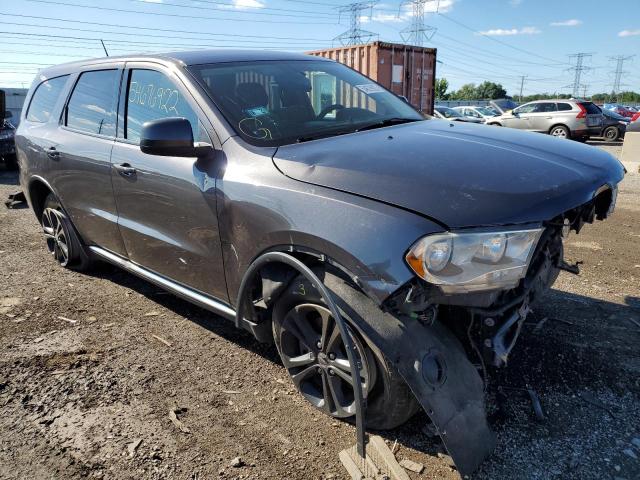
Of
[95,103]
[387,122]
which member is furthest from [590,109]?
[95,103]

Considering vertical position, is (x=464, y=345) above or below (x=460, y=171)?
below

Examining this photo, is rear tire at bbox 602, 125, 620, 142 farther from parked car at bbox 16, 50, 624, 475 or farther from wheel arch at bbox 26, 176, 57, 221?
wheel arch at bbox 26, 176, 57, 221

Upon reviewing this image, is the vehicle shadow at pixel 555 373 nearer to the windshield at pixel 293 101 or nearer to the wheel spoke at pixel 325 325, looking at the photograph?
the wheel spoke at pixel 325 325

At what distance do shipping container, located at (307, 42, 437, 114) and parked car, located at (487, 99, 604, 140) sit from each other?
401 cm

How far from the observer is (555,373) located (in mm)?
2869

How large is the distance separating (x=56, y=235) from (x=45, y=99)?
1259 millimetres

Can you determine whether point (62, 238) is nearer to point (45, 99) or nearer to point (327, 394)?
point (45, 99)

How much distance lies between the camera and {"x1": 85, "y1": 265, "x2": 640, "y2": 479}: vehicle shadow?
2396 millimetres

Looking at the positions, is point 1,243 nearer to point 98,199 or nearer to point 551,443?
point 98,199

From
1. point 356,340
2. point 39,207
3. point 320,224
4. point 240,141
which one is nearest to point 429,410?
point 356,340

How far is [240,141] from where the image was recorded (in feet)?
8.68

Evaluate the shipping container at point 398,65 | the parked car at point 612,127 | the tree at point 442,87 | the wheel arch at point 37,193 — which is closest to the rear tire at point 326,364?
the wheel arch at point 37,193

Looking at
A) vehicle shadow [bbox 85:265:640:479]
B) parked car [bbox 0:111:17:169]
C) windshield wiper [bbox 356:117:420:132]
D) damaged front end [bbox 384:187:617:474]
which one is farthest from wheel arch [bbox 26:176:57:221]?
parked car [bbox 0:111:17:169]

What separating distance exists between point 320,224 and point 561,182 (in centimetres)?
107
